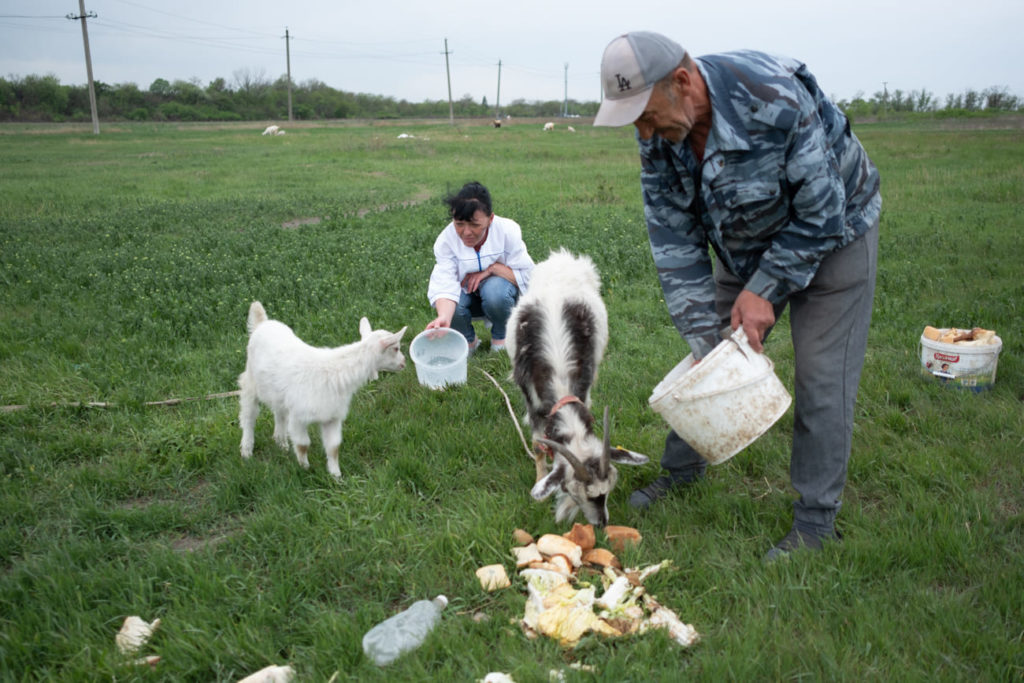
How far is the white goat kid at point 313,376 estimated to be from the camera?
4.51m

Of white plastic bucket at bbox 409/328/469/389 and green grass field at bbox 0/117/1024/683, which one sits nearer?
green grass field at bbox 0/117/1024/683

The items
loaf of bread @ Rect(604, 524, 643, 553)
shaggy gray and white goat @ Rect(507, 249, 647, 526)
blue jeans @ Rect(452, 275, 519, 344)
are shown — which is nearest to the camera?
loaf of bread @ Rect(604, 524, 643, 553)

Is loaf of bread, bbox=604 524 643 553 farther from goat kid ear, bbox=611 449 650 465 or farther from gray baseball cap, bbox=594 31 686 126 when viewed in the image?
gray baseball cap, bbox=594 31 686 126

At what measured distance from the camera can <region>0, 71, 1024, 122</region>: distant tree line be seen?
208ft

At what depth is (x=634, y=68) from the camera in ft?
9.25

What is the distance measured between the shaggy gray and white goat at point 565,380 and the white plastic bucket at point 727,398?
470 millimetres

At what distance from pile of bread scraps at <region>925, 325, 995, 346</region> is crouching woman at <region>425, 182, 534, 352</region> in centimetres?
361

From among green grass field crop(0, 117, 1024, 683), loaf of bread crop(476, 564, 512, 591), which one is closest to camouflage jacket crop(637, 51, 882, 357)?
green grass field crop(0, 117, 1024, 683)

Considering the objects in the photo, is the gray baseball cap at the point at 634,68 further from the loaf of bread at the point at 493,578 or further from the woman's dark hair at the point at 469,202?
the woman's dark hair at the point at 469,202

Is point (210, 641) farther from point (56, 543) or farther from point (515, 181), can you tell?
point (515, 181)

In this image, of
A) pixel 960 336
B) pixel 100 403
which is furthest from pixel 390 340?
pixel 960 336

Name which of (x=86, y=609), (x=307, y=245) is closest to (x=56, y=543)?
(x=86, y=609)

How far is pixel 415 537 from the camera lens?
13.0ft

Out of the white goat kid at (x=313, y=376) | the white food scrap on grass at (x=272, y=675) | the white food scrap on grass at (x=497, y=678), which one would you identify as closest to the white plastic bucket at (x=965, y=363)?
the white goat kid at (x=313, y=376)
